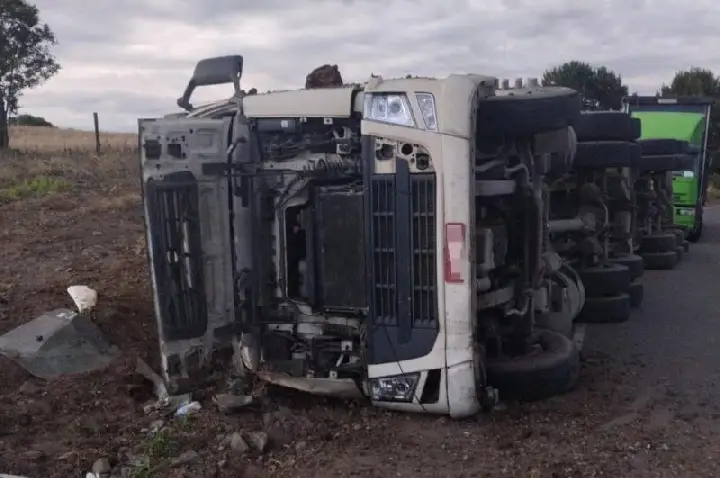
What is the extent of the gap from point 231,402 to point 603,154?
4271 mm

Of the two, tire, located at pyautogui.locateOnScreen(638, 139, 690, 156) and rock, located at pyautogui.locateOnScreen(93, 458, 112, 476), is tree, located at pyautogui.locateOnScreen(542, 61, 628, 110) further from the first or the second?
rock, located at pyautogui.locateOnScreen(93, 458, 112, 476)

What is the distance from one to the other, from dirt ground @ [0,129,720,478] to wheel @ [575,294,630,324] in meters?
1.30

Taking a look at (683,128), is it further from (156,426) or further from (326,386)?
(156,426)

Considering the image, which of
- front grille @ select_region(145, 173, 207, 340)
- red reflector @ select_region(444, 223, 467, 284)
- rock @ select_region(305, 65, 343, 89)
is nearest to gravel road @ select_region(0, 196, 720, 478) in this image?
front grille @ select_region(145, 173, 207, 340)

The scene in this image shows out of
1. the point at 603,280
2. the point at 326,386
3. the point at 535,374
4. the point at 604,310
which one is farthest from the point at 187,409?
the point at 603,280

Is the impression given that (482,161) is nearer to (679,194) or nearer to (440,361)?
(440,361)

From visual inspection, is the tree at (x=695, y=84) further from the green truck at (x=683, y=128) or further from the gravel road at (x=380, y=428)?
the gravel road at (x=380, y=428)

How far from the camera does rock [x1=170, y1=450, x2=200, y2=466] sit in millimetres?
4461

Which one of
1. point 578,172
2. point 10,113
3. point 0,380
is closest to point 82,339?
point 0,380

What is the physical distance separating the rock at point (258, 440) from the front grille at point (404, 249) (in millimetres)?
909

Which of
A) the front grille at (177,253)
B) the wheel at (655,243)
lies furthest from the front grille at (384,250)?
the wheel at (655,243)

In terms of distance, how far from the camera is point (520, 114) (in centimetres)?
504

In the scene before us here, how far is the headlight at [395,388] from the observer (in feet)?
16.2

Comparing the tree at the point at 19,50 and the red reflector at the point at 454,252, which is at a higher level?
the tree at the point at 19,50
